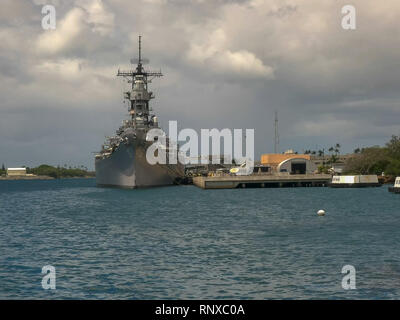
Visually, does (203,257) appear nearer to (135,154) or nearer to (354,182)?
(135,154)

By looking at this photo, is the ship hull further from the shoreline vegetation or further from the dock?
the shoreline vegetation

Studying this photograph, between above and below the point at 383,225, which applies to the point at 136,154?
above

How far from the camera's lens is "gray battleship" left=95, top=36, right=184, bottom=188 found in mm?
Result: 106562

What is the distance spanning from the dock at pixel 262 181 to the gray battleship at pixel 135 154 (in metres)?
12.2

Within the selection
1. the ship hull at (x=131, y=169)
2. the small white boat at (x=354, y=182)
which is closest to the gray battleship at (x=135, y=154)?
the ship hull at (x=131, y=169)

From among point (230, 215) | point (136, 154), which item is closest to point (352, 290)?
point (230, 215)

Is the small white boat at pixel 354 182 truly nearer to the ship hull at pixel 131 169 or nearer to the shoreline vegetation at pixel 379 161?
the shoreline vegetation at pixel 379 161

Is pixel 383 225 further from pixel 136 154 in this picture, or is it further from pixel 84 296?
pixel 136 154

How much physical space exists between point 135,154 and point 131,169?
14.8 ft

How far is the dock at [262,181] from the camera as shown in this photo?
13150cm
